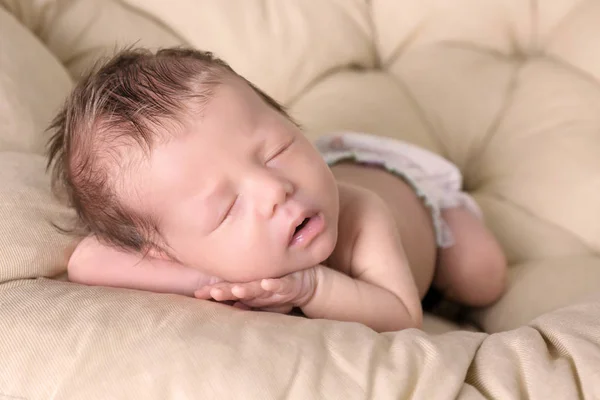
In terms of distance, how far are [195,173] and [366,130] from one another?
59cm

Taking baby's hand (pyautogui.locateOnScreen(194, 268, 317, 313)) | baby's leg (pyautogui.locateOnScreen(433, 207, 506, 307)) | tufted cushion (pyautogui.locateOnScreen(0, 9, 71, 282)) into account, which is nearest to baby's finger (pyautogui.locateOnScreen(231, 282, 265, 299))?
baby's hand (pyautogui.locateOnScreen(194, 268, 317, 313))

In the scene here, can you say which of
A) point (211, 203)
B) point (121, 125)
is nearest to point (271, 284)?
point (211, 203)

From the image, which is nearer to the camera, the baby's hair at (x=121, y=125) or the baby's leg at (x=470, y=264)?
the baby's hair at (x=121, y=125)

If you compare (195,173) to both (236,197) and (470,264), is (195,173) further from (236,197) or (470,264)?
(470,264)

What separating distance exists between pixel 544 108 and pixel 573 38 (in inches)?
7.6

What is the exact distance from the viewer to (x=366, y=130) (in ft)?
4.25

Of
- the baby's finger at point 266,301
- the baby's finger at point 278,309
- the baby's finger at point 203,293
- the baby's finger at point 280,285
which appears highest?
the baby's finger at point 280,285

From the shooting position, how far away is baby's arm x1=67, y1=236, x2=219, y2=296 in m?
0.83

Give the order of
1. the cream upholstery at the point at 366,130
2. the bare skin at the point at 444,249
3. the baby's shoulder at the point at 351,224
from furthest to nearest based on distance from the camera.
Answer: the bare skin at the point at 444,249 → the baby's shoulder at the point at 351,224 → the cream upholstery at the point at 366,130

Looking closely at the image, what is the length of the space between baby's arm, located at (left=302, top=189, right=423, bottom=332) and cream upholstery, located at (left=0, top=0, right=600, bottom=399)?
0.23 ft

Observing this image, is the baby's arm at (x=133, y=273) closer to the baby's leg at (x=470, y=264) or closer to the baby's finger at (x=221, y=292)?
the baby's finger at (x=221, y=292)

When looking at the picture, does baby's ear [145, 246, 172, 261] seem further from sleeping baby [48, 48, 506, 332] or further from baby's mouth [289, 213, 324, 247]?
baby's mouth [289, 213, 324, 247]

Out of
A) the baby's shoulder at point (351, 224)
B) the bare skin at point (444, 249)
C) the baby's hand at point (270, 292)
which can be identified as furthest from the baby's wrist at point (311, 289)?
the bare skin at point (444, 249)

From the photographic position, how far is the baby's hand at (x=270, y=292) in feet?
2.56
